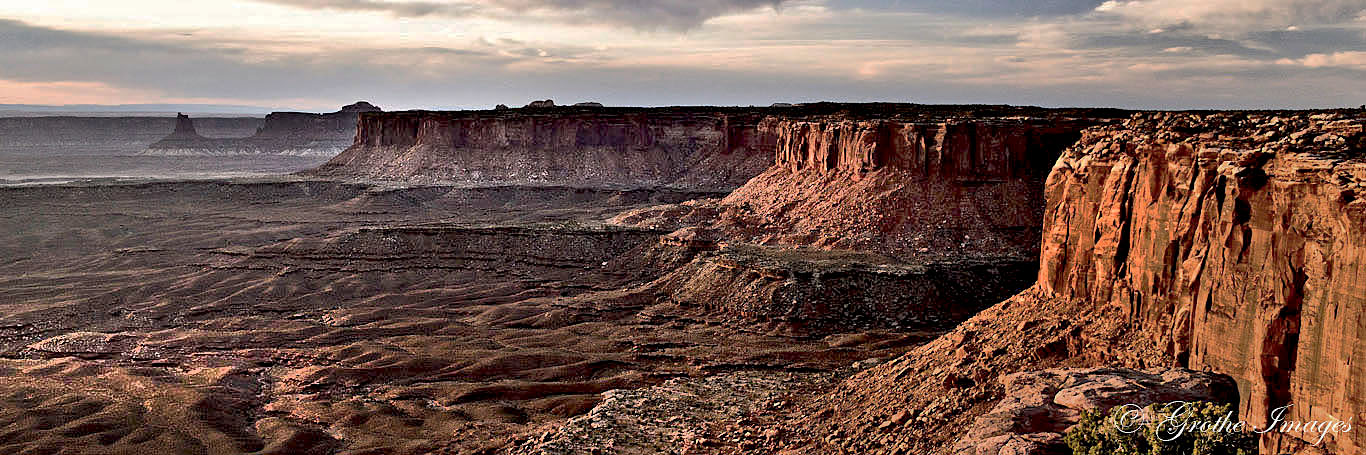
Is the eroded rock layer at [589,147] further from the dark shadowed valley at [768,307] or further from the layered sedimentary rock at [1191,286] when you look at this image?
the layered sedimentary rock at [1191,286]

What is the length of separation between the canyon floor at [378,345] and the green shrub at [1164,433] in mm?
7046

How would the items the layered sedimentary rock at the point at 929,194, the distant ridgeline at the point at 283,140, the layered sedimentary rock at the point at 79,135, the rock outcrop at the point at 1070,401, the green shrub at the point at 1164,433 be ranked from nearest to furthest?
the green shrub at the point at 1164,433
the rock outcrop at the point at 1070,401
the layered sedimentary rock at the point at 929,194
the distant ridgeline at the point at 283,140
the layered sedimentary rock at the point at 79,135

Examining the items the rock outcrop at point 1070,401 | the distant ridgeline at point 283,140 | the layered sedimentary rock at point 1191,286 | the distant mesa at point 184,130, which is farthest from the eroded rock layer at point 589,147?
the distant mesa at point 184,130

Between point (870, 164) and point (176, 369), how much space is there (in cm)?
2735

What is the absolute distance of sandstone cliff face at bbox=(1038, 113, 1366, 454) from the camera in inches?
374

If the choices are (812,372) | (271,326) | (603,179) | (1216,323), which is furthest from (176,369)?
(603,179)

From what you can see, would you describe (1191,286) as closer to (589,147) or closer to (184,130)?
(589,147)

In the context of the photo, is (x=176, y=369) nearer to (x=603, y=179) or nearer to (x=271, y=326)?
(x=271, y=326)

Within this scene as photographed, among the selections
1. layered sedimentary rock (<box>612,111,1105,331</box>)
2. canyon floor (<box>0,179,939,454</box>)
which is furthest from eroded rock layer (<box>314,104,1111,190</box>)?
layered sedimentary rock (<box>612,111,1105,331</box>)

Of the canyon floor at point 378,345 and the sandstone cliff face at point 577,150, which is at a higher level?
the sandstone cliff face at point 577,150

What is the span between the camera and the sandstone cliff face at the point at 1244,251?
9.50 meters

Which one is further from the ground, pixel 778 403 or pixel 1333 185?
pixel 1333 185

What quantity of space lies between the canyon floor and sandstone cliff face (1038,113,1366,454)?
6.73 metres

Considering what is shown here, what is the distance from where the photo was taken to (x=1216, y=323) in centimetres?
1172
